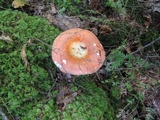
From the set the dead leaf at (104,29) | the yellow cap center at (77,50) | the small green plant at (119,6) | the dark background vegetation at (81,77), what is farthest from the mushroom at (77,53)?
the small green plant at (119,6)

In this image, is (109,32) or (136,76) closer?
(136,76)

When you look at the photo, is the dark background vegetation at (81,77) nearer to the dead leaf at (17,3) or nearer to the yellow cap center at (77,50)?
the dead leaf at (17,3)

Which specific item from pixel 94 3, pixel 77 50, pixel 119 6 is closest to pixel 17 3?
pixel 94 3

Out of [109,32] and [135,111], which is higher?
[109,32]

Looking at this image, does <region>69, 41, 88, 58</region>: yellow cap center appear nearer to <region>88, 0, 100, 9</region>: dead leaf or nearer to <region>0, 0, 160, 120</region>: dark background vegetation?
<region>0, 0, 160, 120</region>: dark background vegetation

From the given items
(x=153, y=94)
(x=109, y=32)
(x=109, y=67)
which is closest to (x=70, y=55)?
(x=109, y=67)

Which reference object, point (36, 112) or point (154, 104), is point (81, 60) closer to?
point (36, 112)

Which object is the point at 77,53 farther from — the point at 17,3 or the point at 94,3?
the point at 17,3

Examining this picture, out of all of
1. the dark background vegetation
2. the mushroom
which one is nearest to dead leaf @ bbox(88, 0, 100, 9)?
the dark background vegetation
